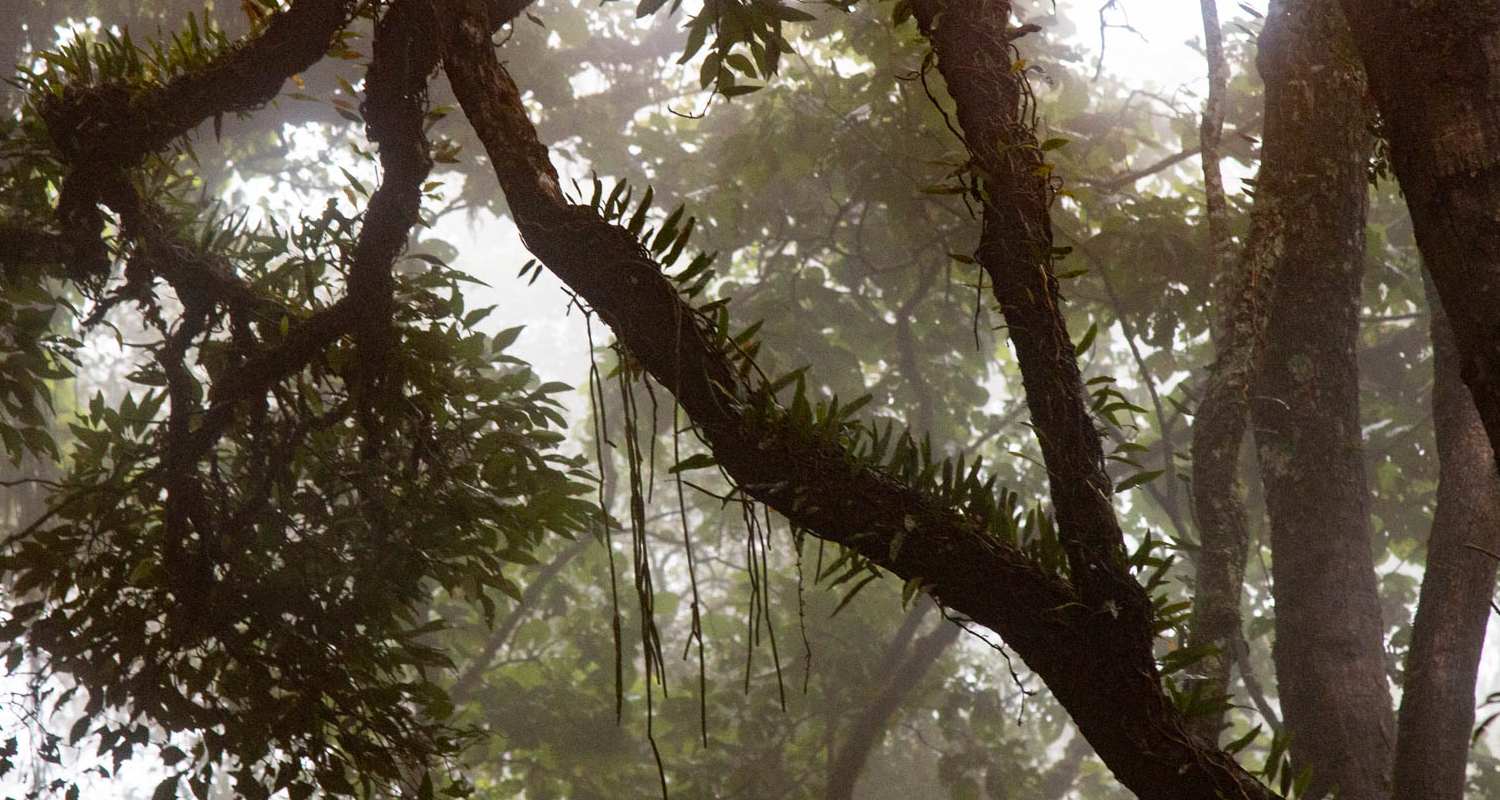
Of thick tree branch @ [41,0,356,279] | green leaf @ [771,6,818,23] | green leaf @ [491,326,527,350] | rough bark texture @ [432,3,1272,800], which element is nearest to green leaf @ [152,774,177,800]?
green leaf @ [491,326,527,350]

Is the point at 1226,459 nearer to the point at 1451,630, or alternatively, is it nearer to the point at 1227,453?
the point at 1227,453

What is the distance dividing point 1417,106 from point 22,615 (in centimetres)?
334

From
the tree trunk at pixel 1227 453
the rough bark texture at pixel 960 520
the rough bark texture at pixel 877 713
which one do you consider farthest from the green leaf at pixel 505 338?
the rough bark texture at pixel 877 713

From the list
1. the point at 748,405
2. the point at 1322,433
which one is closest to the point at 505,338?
the point at 748,405

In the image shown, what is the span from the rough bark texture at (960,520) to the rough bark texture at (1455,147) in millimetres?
519

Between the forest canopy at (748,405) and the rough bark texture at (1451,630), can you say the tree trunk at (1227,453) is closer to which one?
the forest canopy at (748,405)

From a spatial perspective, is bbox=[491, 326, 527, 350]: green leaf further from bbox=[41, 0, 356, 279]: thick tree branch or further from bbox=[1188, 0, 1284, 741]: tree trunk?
bbox=[1188, 0, 1284, 741]: tree trunk

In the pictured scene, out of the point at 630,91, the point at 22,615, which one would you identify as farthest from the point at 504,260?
the point at 22,615

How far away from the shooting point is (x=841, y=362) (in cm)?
806

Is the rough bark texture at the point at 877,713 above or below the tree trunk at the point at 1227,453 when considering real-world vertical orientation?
above

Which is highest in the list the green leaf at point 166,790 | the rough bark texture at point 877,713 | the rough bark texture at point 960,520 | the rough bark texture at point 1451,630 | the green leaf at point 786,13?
the rough bark texture at point 877,713

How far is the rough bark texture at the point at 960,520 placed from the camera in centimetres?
163

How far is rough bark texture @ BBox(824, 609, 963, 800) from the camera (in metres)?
7.18

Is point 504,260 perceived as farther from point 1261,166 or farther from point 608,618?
point 1261,166
